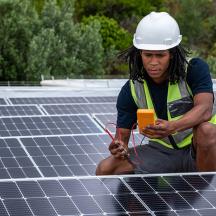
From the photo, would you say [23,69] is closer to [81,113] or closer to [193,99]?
[81,113]

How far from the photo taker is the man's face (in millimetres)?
7551

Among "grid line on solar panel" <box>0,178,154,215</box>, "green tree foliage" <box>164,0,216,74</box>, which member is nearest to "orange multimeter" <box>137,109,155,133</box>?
"grid line on solar panel" <box>0,178,154,215</box>

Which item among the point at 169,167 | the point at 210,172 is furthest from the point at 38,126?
the point at 210,172

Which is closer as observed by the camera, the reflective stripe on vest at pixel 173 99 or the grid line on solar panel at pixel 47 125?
the reflective stripe on vest at pixel 173 99

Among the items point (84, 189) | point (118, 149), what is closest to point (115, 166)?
point (118, 149)

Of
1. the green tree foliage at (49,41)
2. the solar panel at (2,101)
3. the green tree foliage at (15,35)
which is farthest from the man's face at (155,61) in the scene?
the green tree foliage at (15,35)

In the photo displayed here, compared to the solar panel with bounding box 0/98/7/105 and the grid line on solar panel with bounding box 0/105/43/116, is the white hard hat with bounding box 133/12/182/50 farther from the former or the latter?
the solar panel with bounding box 0/98/7/105

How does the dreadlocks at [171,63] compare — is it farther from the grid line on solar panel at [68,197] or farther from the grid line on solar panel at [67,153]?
the grid line on solar panel at [67,153]

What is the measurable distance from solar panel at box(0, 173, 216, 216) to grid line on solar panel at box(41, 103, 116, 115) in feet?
21.1

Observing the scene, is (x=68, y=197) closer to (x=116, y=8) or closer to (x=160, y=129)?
(x=160, y=129)

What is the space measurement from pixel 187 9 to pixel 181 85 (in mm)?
37134

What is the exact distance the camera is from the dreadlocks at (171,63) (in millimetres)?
7625

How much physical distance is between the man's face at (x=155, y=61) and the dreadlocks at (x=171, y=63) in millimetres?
78

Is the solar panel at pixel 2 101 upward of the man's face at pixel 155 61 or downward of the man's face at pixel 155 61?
downward
